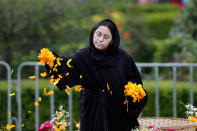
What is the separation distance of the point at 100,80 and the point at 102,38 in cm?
35

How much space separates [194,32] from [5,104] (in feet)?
17.1

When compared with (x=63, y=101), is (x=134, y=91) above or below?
above

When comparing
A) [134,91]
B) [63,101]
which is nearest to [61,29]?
[63,101]

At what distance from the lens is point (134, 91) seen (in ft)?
10.8

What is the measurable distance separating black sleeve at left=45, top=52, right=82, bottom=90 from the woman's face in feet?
0.74

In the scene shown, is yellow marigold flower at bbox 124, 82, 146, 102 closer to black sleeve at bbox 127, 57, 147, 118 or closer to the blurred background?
black sleeve at bbox 127, 57, 147, 118

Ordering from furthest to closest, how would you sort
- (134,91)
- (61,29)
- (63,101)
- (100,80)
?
(61,29), (63,101), (100,80), (134,91)

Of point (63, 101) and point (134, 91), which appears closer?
point (134, 91)

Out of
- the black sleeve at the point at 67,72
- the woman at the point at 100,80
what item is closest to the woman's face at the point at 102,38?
the woman at the point at 100,80

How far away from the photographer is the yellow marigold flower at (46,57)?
3092 millimetres

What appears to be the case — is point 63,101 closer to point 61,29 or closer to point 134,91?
point 134,91

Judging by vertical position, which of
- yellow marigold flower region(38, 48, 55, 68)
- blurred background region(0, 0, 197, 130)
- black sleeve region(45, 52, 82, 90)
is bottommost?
black sleeve region(45, 52, 82, 90)

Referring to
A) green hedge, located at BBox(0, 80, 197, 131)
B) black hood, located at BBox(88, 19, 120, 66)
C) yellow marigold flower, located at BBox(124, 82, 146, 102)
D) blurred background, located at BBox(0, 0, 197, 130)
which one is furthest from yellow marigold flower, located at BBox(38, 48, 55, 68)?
blurred background, located at BBox(0, 0, 197, 130)

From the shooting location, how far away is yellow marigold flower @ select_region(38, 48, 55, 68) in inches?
122
